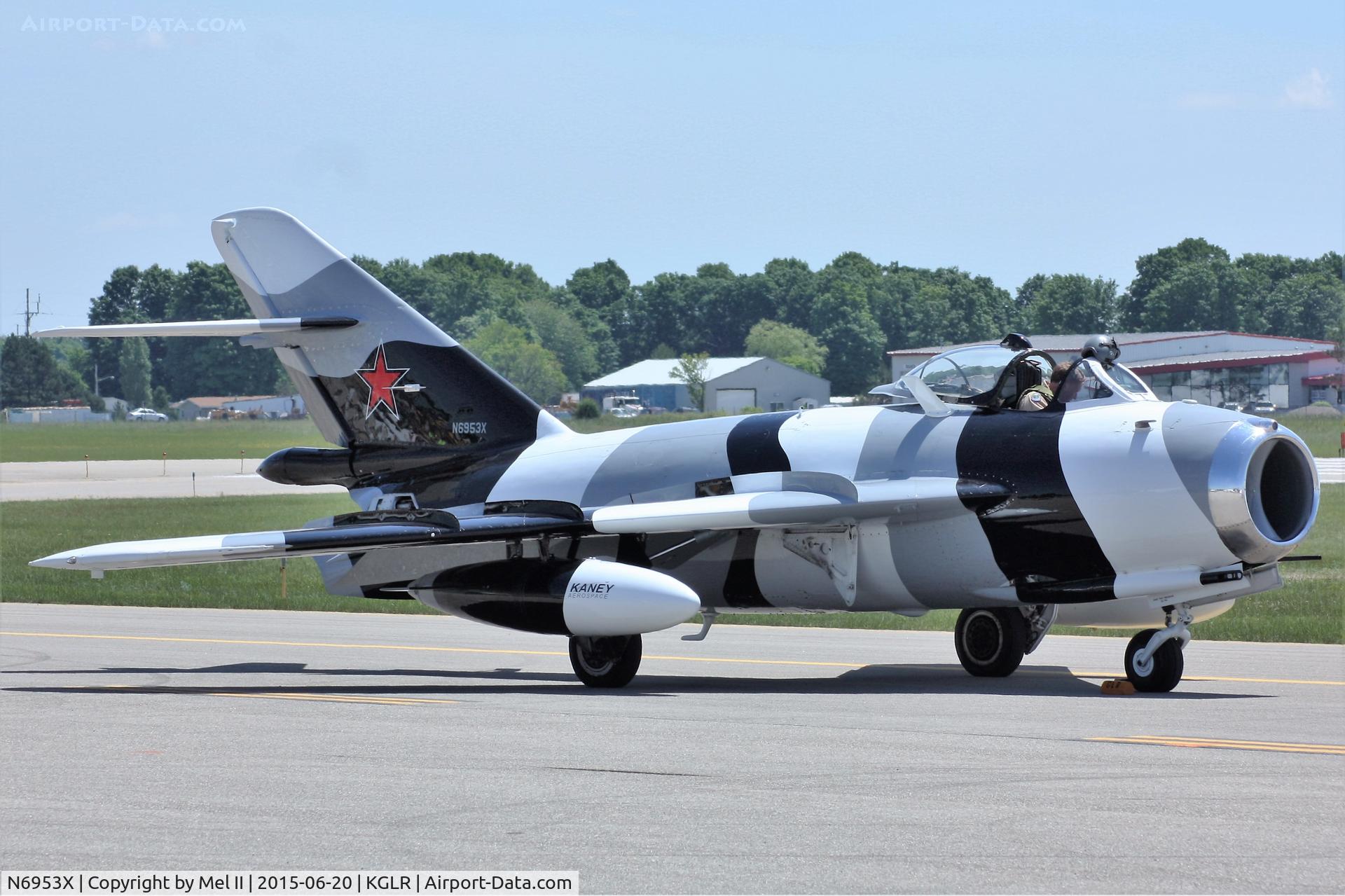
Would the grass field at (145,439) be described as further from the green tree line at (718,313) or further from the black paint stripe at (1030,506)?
the black paint stripe at (1030,506)

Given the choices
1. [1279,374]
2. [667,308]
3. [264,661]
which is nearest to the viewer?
[264,661]

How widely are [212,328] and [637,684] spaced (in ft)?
17.2

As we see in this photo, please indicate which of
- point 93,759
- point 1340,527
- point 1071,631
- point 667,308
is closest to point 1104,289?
point 667,308

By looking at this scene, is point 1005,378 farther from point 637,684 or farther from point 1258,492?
point 637,684

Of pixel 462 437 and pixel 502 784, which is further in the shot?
pixel 462 437

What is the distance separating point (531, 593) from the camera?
13.9m

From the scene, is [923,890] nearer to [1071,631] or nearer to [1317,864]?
[1317,864]

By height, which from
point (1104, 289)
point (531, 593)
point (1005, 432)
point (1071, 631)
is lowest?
point (1071, 631)

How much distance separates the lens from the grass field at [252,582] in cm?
2023

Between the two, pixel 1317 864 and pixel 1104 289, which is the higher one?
pixel 1104 289

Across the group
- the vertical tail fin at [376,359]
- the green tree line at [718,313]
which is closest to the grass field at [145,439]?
the green tree line at [718,313]

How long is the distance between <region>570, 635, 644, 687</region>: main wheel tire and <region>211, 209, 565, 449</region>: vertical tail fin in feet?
10.5

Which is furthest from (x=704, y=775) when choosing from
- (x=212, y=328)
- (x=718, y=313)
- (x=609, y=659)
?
(x=718, y=313)

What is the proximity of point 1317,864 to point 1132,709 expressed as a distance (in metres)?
4.98
